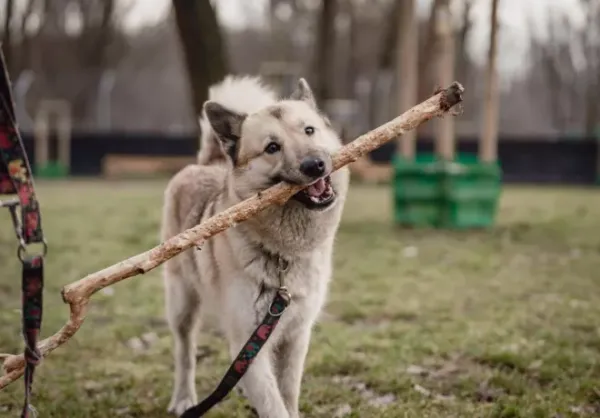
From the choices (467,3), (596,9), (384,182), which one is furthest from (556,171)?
(596,9)

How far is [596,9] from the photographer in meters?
33.5

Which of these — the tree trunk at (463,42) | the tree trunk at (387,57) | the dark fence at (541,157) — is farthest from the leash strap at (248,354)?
the tree trunk at (463,42)

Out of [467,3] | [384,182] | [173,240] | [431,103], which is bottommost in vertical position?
[384,182]

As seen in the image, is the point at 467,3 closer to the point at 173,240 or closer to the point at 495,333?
the point at 495,333

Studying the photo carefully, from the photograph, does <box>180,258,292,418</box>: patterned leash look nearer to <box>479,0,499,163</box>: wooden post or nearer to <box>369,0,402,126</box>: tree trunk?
<box>479,0,499,163</box>: wooden post

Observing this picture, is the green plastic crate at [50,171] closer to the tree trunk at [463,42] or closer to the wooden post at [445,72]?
the tree trunk at [463,42]

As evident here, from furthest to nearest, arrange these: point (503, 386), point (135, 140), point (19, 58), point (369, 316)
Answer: point (19, 58) < point (135, 140) < point (369, 316) < point (503, 386)

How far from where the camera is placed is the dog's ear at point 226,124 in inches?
135

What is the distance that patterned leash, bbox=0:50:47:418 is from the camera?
2369mm

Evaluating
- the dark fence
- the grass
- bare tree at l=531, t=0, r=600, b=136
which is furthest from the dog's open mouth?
bare tree at l=531, t=0, r=600, b=136

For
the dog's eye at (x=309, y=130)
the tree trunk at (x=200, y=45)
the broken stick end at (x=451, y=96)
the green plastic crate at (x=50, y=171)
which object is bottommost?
the green plastic crate at (x=50, y=171)

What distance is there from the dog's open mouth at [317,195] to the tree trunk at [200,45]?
7539 millimetres

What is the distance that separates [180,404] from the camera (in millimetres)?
3863

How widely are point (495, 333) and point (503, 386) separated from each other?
42.9 inches
